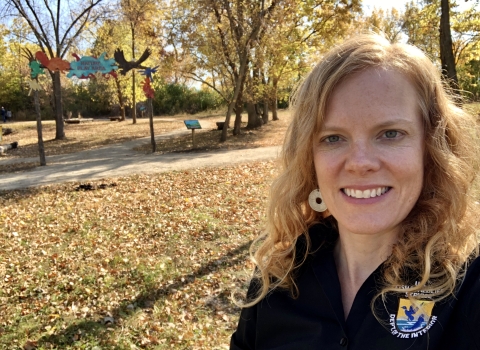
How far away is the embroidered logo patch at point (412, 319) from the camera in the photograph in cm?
121

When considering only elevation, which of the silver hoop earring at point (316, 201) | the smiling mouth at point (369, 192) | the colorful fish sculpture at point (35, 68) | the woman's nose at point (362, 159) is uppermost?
the colorful fish sculpture at point (35, 68)

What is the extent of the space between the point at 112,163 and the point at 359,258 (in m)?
12.7

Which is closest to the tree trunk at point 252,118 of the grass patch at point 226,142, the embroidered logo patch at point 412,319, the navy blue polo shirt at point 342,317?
the grass patch at point 226,142

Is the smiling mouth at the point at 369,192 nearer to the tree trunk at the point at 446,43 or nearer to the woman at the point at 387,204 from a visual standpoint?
the woman at the point at 387,204

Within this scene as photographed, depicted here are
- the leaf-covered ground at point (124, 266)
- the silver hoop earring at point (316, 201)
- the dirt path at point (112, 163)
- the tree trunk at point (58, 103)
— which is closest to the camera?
the silver hoop earring at point (316, 201)

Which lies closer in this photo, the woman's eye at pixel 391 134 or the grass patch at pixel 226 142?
the woman's eye at pixel 391 134

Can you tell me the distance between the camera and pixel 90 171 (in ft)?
38.7

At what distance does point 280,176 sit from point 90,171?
10987 millimetres

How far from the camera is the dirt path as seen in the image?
35.6 feet

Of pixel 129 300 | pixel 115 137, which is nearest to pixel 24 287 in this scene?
pixel 129 300

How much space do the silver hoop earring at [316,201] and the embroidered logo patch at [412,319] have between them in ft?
1.76

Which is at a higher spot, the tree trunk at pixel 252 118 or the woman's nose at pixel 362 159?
the tree trunk at pixel 252 118

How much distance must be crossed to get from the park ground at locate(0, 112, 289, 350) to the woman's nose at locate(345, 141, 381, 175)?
0.40 metres

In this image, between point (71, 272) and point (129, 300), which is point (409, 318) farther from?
point (71, 272)
